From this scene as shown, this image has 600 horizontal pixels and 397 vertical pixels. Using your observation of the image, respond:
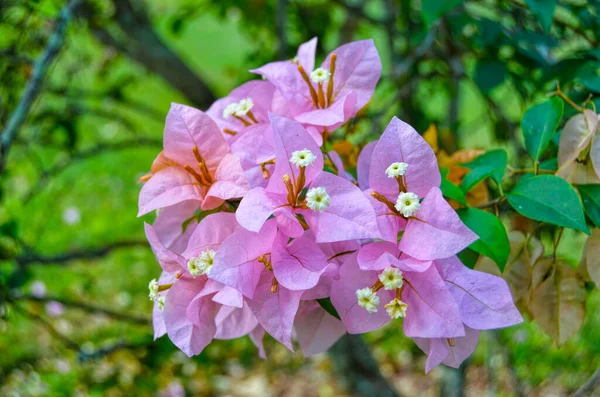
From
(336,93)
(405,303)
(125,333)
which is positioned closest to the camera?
(405,303)

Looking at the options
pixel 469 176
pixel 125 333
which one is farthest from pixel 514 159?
pixel 125 333

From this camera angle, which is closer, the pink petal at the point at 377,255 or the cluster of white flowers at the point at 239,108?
the pink petal at the point at 377,255

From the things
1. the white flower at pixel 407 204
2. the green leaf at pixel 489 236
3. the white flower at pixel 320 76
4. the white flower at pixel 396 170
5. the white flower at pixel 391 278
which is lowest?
the green leaf at pixel 489 236

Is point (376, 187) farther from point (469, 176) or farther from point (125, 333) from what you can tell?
point (125, 333)

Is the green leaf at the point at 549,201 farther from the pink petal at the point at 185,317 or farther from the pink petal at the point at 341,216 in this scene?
the pink petal at the point at 185,317

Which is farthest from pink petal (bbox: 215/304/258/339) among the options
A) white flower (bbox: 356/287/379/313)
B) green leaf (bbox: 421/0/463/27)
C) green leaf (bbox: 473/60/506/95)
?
green leaf (bbox: 473/60/506/95)

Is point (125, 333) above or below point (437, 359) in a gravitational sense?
below

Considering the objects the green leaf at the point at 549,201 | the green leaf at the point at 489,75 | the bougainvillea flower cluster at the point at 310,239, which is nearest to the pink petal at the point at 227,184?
the bougainvillea flower cluster at the point at 310,239
